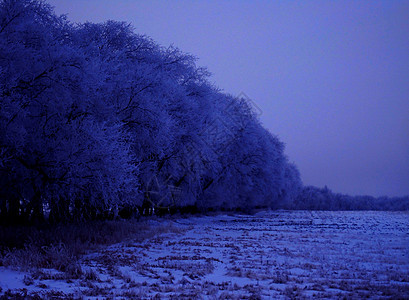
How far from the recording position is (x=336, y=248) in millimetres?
16844

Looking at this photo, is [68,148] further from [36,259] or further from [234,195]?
[234,195]

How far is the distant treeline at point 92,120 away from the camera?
650 inches

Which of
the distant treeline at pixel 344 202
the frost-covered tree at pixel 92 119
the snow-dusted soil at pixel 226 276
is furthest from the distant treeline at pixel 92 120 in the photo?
the distant treeline at pixel 344 202

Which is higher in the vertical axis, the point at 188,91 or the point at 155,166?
the point at 188,91

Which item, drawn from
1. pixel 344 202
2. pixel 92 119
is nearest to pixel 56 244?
pixel 92 119

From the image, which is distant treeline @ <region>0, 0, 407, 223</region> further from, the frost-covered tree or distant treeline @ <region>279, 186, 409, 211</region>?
distant treeline @ <region>279, 186, 409, 211</region>

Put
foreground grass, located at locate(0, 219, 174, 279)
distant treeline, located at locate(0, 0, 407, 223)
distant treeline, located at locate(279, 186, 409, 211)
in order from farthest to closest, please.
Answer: distant treeline, located at locate(279, 186, 409, 211) < distant treeline, located at locate(0, 0, 407, 223) < foreground grass, located at locate(0, 219, 174, 279)

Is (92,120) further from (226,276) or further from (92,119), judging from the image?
(226,276)

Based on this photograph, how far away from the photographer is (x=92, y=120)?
18.6 metres

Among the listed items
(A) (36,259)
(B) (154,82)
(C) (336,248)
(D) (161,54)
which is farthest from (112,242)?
(D) (161,54)

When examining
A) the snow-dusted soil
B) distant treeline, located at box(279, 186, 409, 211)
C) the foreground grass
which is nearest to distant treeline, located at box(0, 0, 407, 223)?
the foreground grass

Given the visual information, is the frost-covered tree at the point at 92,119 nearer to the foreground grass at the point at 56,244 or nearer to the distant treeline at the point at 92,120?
the distant treeline at the point at 92,120

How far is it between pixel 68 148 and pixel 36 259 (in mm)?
6554

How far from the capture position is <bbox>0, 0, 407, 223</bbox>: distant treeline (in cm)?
1650
